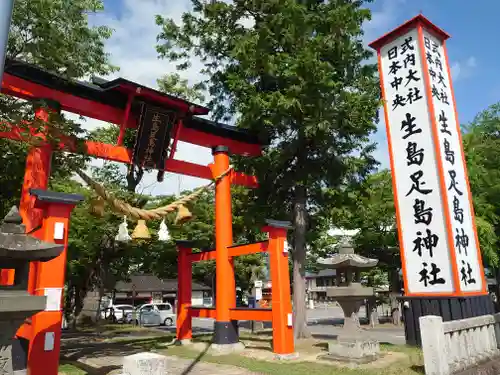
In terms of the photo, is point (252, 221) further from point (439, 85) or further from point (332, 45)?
point (439, 85)

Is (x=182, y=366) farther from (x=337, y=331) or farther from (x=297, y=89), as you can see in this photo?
(x=337, y=331)

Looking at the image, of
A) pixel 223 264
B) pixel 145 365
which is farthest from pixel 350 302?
pixel 145 365

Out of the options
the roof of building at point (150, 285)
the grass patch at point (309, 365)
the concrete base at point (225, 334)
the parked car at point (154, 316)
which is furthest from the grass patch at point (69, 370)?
the roof of building at point (150, 285)

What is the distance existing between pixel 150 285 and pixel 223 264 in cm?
3854

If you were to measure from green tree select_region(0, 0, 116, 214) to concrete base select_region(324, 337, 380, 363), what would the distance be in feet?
28.2

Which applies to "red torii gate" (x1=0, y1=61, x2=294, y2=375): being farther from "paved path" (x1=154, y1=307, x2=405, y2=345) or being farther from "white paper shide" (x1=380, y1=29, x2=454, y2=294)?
"paved path" (x1=154, y1=307, x2=405, y2=345)

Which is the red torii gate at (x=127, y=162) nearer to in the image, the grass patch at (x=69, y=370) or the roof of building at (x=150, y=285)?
the grass patch at (x=69, y=370)

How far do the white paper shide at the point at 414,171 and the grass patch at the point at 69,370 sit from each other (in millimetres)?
8810

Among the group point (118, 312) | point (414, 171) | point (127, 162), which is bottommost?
point (118, 312)

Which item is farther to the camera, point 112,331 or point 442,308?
point 112,331

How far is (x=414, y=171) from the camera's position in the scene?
11.4 metres

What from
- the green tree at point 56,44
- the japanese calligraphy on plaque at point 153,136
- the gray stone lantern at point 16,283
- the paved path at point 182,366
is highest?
the green tree at point 56,44

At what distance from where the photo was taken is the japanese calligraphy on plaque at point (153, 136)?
37.6 ft

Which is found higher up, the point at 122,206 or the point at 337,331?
the point at 122,206
